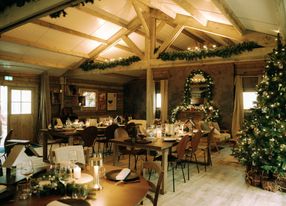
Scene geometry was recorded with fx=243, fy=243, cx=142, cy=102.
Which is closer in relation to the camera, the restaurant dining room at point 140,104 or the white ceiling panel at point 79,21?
the restaurant dining room at point 140,104

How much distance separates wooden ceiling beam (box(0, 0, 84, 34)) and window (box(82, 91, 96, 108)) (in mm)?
8018

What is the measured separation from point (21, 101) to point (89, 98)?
3.43 meters

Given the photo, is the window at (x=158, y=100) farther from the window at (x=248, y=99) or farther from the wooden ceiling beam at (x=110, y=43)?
the wooden ceiling beam at (x=110, y=43)

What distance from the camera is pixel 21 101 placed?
8.72 metres

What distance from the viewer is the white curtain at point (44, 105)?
9.02m

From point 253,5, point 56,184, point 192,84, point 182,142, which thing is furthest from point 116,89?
point 56,184

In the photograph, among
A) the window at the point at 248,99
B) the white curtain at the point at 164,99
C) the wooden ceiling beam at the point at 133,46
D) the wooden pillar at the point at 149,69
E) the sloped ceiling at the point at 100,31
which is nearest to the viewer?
the sloped ceiling at the point at 100,31

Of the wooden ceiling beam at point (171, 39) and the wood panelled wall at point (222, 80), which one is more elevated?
the wooden ceiling beam at point (171, 39)

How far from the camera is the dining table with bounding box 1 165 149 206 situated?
1726 mm

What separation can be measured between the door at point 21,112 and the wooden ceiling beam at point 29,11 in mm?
5706

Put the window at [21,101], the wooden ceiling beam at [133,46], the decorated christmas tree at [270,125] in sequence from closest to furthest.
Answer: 1. the decorated christmas tree at [270,125]
2. the wooden ceiling beam at [133,46]
3. the window at [21,101]

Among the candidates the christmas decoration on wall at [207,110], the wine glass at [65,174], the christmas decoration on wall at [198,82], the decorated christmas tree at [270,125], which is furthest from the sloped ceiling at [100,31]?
the wine glass at [65,174]

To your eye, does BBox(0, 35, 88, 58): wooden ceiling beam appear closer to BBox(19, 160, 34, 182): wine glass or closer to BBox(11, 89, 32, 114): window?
BBox(11, 89, 32, 114): window

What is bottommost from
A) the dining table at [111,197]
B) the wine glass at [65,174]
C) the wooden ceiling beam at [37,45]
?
the dining table at [111,197]
